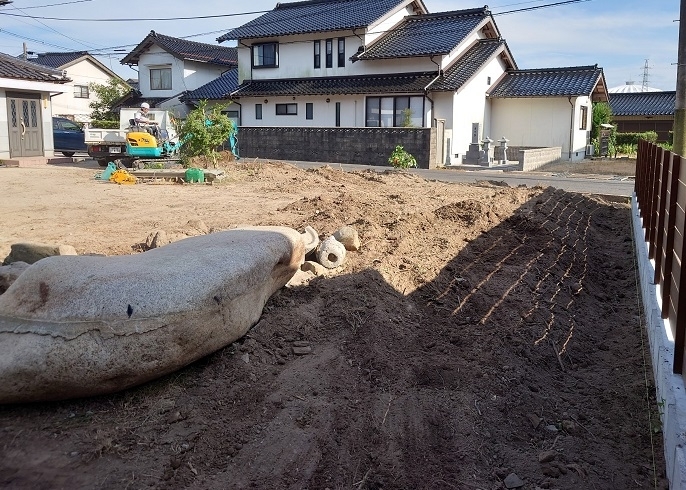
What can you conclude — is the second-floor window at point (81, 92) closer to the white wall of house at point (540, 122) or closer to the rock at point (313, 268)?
the white wall of house at point (540, 122)

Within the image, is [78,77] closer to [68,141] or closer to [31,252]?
[68,141]

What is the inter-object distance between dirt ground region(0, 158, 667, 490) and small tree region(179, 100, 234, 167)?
9527mm

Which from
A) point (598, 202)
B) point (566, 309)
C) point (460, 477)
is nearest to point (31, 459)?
point (460, 477)

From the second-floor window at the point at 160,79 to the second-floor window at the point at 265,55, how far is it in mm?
7560

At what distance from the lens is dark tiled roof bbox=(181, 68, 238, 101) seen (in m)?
32.7

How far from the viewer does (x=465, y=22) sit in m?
27.5

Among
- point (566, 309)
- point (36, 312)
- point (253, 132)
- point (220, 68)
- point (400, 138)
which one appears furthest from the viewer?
point (220, 68)

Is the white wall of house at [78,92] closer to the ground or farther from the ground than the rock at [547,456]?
farther from the ground

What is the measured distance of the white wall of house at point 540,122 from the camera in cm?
2633

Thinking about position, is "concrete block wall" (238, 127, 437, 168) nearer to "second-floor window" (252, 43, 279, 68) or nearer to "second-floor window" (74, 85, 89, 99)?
"second-floor window" (252, 43, 279, 68)

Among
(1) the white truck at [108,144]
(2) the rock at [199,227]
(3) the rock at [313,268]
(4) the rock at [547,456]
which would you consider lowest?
(4) the rock at [547,456]

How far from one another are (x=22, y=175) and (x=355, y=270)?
14268mm

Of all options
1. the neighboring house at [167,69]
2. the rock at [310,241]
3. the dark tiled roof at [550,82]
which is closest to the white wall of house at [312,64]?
the dark tiled roof at [550,82]

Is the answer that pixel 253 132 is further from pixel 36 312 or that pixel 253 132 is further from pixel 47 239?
pixel 36 312
